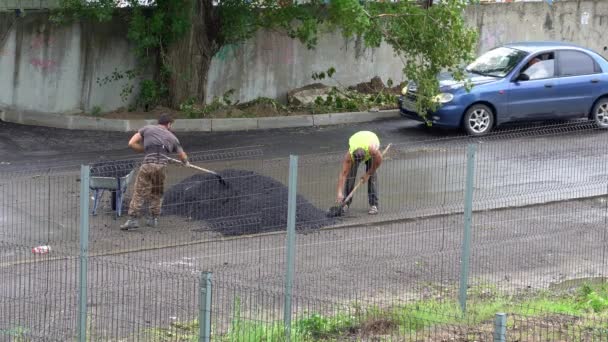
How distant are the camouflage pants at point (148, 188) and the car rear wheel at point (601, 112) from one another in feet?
34.0

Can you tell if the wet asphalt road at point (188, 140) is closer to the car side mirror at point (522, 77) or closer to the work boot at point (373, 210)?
the car side mirror at point (522, 77)

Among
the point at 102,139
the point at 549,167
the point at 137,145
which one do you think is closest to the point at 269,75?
the point at 102,139

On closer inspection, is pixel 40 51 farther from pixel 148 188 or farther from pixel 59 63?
pixel 148 188

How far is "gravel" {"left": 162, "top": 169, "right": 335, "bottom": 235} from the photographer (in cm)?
995

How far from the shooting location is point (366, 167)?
11.9m

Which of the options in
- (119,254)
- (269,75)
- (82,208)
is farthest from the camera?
(269,75)

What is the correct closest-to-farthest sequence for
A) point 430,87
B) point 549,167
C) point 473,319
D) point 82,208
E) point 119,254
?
point 82,208, point 473,319, point 119,254, point 549,167, point 430,87

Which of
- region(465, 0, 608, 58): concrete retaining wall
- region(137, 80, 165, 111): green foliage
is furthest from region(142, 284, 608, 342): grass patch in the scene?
region(465, 0, 608, 58): concrete retaining wall

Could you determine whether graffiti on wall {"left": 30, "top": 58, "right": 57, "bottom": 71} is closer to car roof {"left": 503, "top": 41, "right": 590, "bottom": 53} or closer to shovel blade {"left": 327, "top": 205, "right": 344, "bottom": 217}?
car roof {"left": 503, "top": 41, "right": 590, "bottom": 53}

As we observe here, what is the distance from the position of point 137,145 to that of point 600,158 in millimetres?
5657

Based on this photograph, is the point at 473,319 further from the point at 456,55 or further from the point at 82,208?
the point at 456,55

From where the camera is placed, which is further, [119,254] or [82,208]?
[119,254]

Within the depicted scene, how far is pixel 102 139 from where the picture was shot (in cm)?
1888

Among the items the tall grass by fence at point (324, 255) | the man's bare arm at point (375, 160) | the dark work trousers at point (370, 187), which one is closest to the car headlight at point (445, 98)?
the tall grass by fence at point (324, 255)
